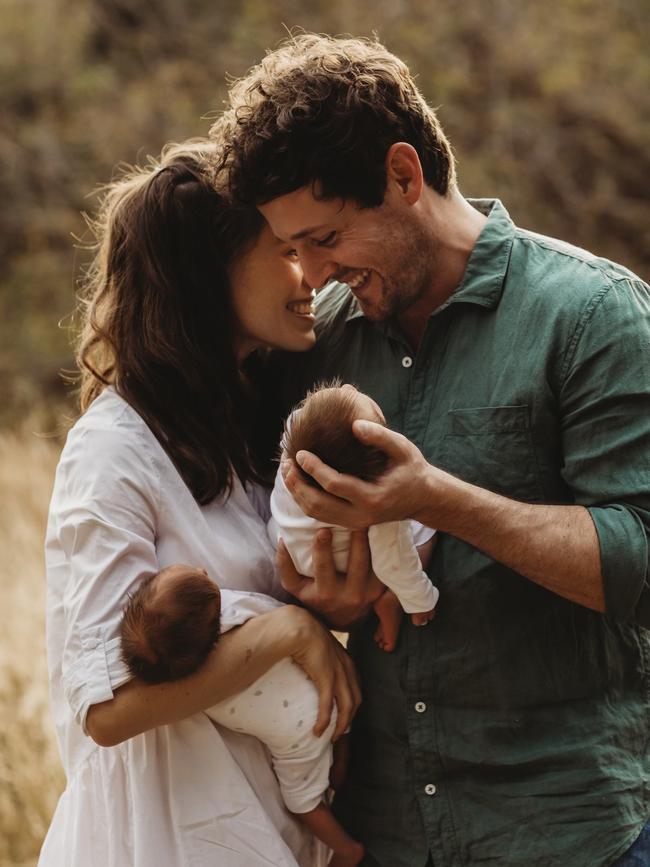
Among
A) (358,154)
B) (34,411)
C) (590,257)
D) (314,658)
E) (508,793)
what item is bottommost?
(34,411)

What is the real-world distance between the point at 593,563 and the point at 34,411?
338 inches

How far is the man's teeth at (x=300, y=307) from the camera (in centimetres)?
302

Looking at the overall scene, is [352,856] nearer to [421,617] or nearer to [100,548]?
[421,617]

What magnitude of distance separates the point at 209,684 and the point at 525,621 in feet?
2.42

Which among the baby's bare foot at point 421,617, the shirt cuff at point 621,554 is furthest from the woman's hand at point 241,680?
the shirt cuff at point 621,554

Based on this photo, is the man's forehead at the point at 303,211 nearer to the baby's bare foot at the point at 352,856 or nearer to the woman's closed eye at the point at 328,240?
the woman's closed eye at the point at 328,240

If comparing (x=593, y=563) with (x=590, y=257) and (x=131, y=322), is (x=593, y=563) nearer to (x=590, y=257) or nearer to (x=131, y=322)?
(x=590, y=257)

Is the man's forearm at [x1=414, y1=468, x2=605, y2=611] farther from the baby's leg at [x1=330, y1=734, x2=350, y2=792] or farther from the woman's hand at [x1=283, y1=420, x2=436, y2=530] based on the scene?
the baby's leg at [x1=330, y1=734, x2=350, y2=792]

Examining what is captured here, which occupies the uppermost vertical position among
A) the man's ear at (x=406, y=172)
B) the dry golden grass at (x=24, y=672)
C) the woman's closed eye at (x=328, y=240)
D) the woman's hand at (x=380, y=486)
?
the man's ear at (x=406, y=172)

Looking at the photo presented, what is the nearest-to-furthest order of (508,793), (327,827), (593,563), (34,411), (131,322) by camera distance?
(593,563), (508,793), (327,827), (131,322), (34,411)

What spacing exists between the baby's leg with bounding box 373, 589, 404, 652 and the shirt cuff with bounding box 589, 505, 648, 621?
0.51 metres

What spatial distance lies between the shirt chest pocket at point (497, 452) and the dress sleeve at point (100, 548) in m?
0.73

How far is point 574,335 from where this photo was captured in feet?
8.18

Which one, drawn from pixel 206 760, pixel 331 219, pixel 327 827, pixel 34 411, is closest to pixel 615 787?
pixel 327 827
